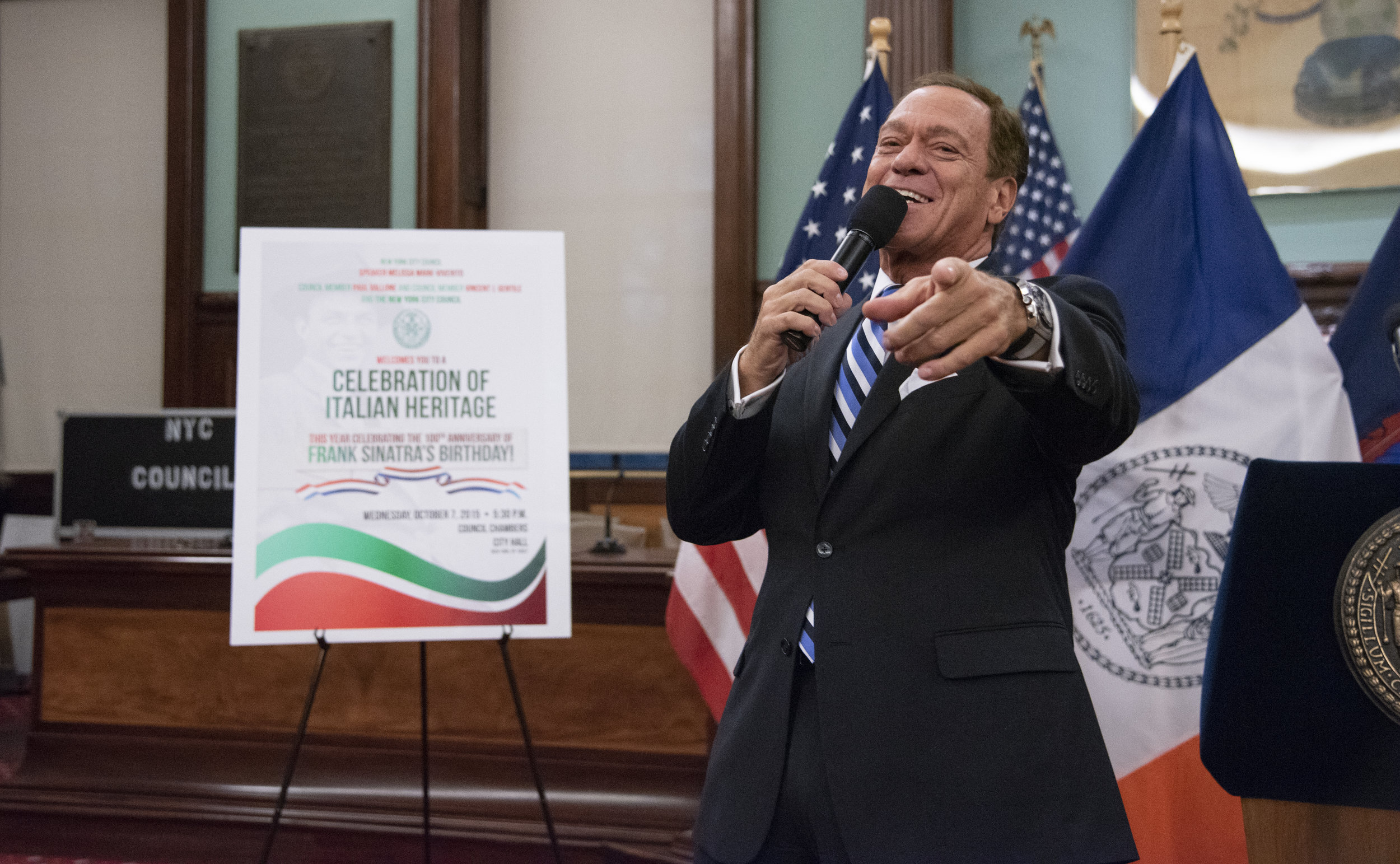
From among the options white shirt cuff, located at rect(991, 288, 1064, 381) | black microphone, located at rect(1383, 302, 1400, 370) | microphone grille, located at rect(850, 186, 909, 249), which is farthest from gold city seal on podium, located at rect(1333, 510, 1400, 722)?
microphone grille, located at rect(850, 186, 909, 249)

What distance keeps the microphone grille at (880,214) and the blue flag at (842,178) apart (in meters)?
1.56

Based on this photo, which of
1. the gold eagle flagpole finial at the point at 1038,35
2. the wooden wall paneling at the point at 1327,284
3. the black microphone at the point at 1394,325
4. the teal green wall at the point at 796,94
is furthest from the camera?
the teal green wall at the point at 796,94

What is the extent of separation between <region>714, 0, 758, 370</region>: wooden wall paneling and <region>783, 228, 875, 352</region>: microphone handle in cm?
364

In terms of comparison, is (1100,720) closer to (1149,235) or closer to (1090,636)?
(1090,636)

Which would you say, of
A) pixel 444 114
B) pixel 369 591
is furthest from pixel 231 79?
pixel 369 591

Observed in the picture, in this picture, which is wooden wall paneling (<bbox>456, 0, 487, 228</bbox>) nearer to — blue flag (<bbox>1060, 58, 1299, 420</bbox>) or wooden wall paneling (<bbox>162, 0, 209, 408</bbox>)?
wooden wall paneling (<bbox>162, 0, 209, 408</bbox>)

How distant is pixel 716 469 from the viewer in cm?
111

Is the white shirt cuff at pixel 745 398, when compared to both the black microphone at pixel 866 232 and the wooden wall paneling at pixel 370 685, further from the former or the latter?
the wooden wall paneling at pixel 370 685

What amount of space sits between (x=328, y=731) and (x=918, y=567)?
7.46 feet

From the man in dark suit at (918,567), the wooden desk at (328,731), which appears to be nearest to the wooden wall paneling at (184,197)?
the wooden desk at (328,731)

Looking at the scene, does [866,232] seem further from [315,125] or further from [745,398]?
[315,125]

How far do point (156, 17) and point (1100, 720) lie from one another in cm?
558

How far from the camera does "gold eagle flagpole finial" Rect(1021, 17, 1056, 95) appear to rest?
165 inches

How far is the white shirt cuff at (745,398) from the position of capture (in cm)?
104
